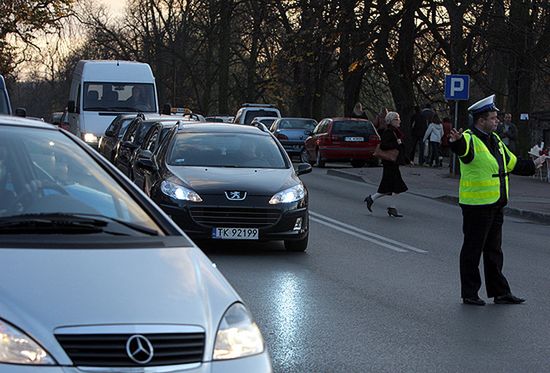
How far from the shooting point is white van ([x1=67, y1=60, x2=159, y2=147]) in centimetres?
3192

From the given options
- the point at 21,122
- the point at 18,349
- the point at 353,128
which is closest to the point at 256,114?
the point at 353,128

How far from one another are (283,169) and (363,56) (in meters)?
22.9

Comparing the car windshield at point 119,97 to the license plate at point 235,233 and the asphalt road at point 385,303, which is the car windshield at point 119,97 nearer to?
the asphalt road at point 385,303

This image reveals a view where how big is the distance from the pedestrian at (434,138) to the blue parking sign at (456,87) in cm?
696

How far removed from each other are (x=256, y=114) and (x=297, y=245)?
33.1 m

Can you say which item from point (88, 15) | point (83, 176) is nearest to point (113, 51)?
point (88, 15)

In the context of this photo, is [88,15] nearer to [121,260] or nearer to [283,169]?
[283,169]

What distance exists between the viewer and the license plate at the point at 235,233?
43.7 feet

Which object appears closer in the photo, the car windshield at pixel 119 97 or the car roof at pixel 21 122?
the car roof at pixel 21 122

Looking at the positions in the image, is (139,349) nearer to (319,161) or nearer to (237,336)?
(237,336)

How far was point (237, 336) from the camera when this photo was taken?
15.3 ft

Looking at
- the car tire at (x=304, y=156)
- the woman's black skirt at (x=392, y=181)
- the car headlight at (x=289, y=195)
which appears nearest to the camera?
the car headlight at (x=289, y=195)

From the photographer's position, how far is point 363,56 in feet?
121

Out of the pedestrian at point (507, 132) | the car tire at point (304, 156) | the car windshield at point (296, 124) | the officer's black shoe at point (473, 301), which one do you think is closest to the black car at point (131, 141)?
the officer's black shoe at point (473, 301)
